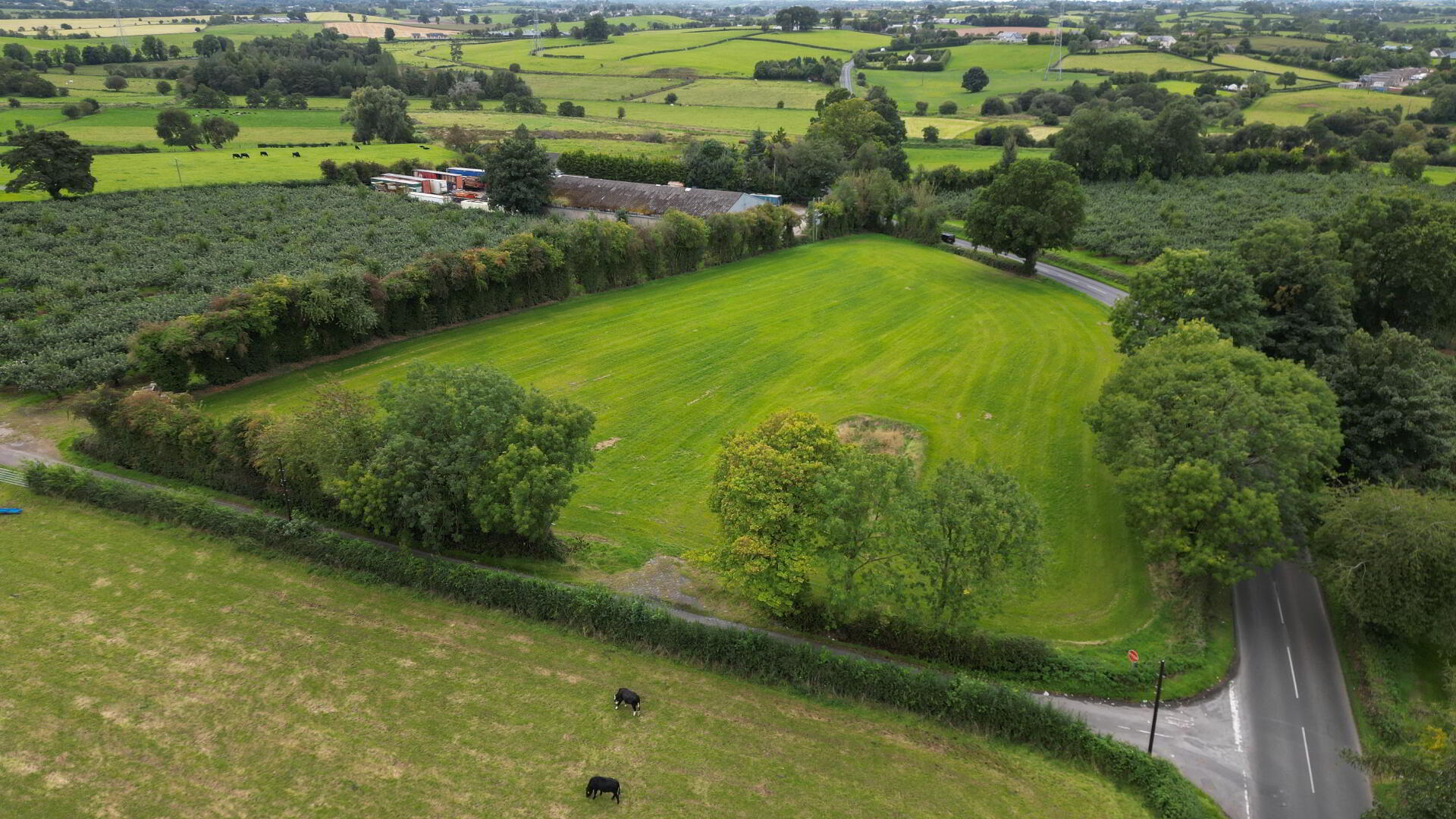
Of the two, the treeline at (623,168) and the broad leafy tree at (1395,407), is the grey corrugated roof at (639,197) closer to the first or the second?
the treeline at (623,168)

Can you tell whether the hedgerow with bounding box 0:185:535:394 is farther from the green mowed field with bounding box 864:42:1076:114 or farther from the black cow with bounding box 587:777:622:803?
the green mowed field with bounding box 864:42:1076:114

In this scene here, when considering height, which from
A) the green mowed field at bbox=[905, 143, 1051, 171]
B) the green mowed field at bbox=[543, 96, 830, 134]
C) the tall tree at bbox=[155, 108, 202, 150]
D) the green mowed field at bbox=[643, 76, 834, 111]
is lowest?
the green mowed field at bbox=[905, 143, 1051, 171]

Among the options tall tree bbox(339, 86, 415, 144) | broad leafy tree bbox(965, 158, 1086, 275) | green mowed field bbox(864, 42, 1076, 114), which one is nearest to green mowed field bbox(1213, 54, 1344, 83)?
green mowed field bbox(864, 42, 1076, 114)

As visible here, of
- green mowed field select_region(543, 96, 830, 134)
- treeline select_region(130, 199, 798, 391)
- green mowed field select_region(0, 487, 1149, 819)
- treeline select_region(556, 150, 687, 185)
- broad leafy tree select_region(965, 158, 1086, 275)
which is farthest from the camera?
green mowed field select_region(543, 96, 830, 134)

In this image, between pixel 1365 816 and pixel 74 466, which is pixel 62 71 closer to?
pixel 74 466

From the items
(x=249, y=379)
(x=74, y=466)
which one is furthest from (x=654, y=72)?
(x=74, y=466)

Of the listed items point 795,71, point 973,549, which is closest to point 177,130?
point 795,71
